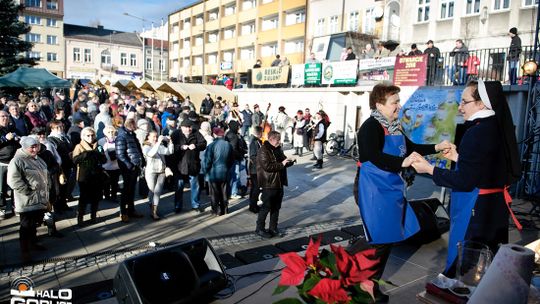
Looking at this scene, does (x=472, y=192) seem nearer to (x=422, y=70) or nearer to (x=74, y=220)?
(x=74, y=220)

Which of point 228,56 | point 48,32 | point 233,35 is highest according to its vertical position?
point 48,32

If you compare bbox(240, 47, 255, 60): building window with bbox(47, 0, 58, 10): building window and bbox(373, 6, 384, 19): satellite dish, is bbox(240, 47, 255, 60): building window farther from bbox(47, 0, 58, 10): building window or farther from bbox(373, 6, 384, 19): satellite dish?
bbox(47, 0, 58, 10): building window

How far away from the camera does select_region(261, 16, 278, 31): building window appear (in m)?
44.6

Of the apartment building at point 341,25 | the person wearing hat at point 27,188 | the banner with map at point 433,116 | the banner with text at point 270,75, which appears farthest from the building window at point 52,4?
the person wearing hat at point 27,188

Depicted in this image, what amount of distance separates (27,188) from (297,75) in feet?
56.8

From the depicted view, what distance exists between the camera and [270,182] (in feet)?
21.6

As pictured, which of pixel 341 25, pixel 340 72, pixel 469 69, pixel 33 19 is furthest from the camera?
pixel 33 19

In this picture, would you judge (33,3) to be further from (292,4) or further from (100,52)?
(292,4)

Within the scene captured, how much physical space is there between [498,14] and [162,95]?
67.8 ft

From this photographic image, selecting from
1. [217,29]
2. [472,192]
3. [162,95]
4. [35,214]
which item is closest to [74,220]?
[35,214]

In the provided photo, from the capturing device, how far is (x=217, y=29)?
53594 mm

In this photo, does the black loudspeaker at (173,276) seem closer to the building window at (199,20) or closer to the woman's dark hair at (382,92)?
the woman's dark hair at (382,92)

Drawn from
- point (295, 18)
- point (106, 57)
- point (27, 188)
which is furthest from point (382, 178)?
point (106, 57)

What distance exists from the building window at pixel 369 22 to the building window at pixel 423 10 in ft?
12.3
